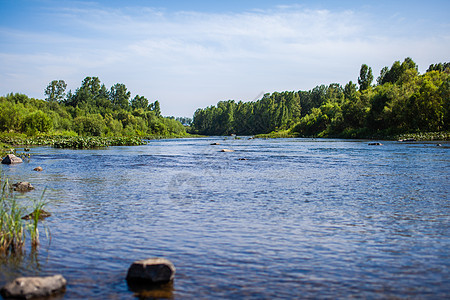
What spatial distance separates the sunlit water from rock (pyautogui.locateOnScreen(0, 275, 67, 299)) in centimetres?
41

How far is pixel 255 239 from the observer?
500 inches

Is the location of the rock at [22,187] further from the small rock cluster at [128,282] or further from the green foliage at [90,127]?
the green foliage at [90,127]

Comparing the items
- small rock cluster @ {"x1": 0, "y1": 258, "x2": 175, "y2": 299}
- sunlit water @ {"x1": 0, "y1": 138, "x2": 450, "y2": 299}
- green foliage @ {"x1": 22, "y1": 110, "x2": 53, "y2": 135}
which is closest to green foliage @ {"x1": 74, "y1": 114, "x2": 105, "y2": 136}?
green foliage @ {"x1": 22, "y1": 110, "x2": 53, "y2": 135}

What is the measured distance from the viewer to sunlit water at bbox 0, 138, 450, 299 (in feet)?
29.9

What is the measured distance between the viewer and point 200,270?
10.1 m

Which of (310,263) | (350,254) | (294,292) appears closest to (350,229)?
(350,254)

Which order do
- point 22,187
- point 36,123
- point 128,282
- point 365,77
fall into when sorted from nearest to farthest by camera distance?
point 128,282
point 22,187
point 36,123
point 365,77

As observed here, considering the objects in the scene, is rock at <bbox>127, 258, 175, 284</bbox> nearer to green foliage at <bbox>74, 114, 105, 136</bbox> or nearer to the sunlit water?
the sunlit water

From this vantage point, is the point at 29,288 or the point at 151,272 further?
the point at 151,272

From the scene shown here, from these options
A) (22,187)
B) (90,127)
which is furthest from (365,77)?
(22,187)

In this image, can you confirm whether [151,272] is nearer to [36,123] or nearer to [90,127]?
[36,123]

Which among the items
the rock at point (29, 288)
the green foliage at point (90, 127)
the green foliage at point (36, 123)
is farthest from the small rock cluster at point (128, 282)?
the green foliage at point (90, 127)

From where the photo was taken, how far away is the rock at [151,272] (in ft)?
29.6

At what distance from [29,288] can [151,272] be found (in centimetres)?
248
